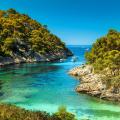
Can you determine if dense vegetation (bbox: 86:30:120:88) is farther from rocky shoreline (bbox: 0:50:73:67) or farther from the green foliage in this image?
the green foliage

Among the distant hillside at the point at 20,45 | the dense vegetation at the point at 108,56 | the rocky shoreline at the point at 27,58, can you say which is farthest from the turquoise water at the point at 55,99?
the distant hillside at the point at 20,45

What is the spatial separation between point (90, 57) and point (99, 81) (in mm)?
28243

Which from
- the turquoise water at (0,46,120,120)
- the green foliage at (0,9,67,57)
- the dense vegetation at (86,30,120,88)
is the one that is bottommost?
the turquoise water at (0,46,120,120)

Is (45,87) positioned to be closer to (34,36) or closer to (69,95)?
(69,95)

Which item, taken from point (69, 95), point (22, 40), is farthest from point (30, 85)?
point (22, 40)

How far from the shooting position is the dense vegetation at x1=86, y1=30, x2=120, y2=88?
53.5m

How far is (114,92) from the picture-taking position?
158 ft

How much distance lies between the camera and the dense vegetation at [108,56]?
53.5m

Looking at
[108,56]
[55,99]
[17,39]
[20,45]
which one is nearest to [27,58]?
[20,45]

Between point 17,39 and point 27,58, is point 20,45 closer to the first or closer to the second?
point 17,39

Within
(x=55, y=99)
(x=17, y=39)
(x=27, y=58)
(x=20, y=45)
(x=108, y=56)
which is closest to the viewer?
(x=55, y=99)

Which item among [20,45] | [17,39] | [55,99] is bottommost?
[55,99]

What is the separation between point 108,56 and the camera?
201 feet

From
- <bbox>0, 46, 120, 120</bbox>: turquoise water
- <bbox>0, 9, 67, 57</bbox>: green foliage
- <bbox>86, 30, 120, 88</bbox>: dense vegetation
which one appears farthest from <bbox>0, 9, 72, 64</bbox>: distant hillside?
<bbox>0, 46, 120, 120</bbox>: turquoise water
